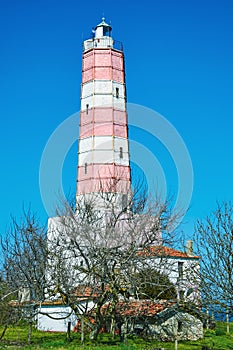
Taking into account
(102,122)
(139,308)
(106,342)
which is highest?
(102,122)

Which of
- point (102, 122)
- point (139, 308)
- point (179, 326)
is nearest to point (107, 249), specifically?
point (139, 308)

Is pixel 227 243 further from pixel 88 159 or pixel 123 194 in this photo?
pixel 88 159

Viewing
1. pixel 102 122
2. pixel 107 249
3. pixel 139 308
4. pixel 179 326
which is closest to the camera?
pixel 107 249

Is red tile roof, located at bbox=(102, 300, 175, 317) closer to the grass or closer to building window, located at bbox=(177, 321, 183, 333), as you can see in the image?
the grass

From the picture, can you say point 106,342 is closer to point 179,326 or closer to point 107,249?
point 107,249

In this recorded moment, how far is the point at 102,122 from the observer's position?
36.8 m

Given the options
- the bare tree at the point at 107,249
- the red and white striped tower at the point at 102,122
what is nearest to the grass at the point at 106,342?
the bare tree at the point at 107,249

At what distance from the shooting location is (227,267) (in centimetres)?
1844

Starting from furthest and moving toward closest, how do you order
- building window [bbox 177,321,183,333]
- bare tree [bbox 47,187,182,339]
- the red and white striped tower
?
the red and white striped tower < building window [bbox 177,321,183,333] < bare tree [bbox 47,187,182,339]

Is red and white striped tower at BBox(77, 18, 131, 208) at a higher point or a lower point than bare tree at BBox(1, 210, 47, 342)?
higher

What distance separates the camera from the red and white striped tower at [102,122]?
35812 mm

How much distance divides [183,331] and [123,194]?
9573 millimetres

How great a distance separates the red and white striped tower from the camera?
117 feet

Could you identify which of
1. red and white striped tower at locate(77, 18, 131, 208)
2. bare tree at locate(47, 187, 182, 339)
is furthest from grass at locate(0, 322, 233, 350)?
red and white striped tower at locate(77, 18, 131, 208)
